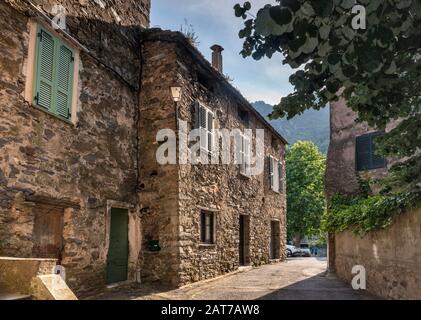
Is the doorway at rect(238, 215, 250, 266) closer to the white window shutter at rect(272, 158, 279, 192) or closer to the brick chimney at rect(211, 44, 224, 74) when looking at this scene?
the white window shutter at rect(272, 158, 279, 192)

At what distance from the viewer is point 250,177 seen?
15367 mm

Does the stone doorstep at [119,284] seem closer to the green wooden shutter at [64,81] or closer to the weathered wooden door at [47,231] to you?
the weathered wooden door at [47,231]

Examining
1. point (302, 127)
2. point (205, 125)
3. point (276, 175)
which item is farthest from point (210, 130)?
point (302, 127)

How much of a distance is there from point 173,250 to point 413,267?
5097mm

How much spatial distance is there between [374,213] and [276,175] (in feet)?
34.6

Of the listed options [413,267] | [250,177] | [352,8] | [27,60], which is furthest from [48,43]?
[250,177]

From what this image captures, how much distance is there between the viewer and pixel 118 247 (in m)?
9.23

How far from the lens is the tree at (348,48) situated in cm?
272

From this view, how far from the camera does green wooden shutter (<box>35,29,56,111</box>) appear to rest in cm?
680

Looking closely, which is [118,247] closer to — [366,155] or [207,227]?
[207,227]

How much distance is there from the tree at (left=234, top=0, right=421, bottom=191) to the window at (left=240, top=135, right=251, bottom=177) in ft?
33.3

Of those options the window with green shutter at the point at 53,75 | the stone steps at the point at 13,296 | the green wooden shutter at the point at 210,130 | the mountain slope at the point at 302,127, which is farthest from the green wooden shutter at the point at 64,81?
the mountain slope at the point at 302,127

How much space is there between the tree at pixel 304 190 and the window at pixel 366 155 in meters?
19.3
